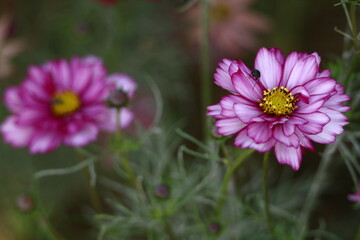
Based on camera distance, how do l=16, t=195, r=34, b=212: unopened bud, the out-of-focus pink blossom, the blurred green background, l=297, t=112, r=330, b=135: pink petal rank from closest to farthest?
l=297, t=112, r=330, b=135: pink petal < l=16, t=195, r=34, b=212: unopened bud < the out-of-focus pink blossom < the blurred green background

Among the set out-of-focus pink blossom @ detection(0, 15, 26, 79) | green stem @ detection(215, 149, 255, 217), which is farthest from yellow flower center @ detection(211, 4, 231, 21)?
green stem @ detection(215, 149, 255, 217)

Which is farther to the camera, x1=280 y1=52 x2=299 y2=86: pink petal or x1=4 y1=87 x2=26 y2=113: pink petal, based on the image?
x1=4 y1=87 x2=26 y2=113: pink petal

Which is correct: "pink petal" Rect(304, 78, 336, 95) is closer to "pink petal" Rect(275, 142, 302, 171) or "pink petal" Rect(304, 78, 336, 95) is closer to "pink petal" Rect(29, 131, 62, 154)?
"pink petal" Rect(275, 142, 302, 171)

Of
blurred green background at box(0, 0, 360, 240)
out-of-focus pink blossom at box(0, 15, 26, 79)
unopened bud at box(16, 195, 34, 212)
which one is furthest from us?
blurred green background at box(0, 0, 360, 240)

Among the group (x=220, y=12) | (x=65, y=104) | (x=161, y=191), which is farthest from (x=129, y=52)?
(x=161, y=191)

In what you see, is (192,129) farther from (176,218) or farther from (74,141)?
(74,141)

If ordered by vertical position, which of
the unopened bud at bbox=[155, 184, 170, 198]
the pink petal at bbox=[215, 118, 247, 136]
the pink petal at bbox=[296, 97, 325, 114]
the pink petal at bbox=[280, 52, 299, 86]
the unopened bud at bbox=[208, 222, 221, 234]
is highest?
the pink petal at bbox=[280, 52, 299, 86]

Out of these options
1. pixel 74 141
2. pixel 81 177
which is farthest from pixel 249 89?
pixel 81 177
